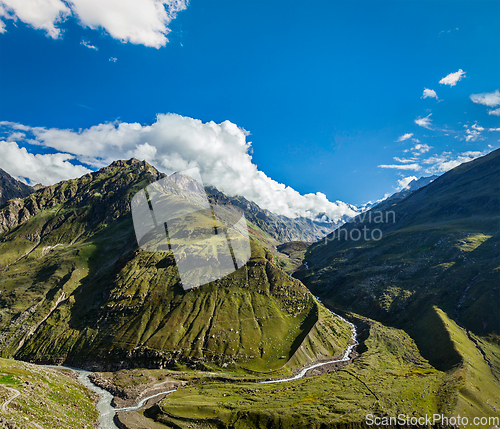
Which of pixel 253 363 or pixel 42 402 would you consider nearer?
pixel 42 402

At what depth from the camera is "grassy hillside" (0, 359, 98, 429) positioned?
6316 cm

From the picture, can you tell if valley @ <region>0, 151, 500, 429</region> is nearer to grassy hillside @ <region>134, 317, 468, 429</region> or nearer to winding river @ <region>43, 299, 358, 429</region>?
grassy hillside @ <region>134, 317, 468, 429</region>

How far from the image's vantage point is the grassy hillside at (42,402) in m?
63.2

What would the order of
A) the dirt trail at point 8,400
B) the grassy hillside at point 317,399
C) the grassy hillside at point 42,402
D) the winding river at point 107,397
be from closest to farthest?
the dirt trail at point 8,400 → the grassy hillside at point 42,402 → the grassy hillside at point 317,399 → the winding river at point 107,397

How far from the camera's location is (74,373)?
145500 mm

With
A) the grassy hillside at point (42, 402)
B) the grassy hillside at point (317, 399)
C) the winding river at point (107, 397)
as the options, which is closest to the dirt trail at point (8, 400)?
the grassy hillside at point (42, 402)

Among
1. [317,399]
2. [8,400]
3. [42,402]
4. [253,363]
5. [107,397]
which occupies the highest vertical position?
[253,363]

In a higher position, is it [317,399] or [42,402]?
[317,399]

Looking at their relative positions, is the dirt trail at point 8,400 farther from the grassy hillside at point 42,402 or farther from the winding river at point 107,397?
the winding river at point 107,397

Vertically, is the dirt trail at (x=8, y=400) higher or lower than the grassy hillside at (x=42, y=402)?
higher

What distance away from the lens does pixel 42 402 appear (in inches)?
3024

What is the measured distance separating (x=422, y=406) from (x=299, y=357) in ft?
218

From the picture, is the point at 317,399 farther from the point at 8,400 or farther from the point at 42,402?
the point at 8,400

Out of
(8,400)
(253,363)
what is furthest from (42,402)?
(253,363)
